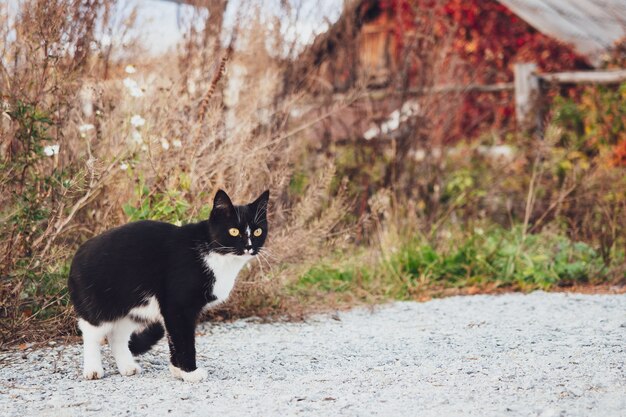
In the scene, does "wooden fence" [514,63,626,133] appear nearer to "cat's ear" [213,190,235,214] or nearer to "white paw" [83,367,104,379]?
"cat's ear" [213,190,235,214]

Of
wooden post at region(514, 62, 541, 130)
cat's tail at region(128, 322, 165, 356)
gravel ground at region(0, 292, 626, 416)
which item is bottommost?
gravel ground at region(0, 292, 626, 416)

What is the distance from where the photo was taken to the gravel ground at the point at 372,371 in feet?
11.0

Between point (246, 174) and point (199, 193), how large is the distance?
0.43m

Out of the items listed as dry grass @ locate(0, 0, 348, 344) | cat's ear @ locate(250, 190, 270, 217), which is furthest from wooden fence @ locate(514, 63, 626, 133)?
cat's ear @ locate(250, 190, 270, 217)

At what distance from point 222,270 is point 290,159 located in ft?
8.26

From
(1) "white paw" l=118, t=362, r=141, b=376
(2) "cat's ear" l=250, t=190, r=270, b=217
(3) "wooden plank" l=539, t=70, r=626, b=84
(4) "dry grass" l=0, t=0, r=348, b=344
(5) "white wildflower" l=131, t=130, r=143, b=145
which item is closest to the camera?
(1) "white paw" l=118, t=362, r=141, b=376

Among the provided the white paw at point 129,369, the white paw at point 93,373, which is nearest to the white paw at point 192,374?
the white paw at point 129,369

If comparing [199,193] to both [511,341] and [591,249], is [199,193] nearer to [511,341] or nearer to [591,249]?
[511,341]

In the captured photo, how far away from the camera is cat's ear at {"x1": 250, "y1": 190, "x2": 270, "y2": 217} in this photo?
4164 mm

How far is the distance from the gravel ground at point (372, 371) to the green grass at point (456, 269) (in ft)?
2.90

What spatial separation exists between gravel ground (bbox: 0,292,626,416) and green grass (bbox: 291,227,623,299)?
89 centimetres

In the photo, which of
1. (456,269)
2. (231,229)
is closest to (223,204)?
(231,229)

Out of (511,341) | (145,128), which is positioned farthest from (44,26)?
(511,341)

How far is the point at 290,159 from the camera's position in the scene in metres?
6.39
